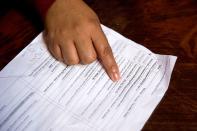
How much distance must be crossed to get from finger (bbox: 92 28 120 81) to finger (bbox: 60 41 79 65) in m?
0.04

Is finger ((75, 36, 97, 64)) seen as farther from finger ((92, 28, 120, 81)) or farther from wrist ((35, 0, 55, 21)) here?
wrist ((35, 0, 55, 21))

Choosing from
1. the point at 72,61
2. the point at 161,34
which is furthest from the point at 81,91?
the point at 161,34

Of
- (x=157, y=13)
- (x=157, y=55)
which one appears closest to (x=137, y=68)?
(x=157, y=55)

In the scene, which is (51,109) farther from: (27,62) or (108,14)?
(108,14)

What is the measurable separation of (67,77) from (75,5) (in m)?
0.16

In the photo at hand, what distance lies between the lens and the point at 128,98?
0.57 m

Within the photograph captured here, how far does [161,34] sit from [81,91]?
212mm

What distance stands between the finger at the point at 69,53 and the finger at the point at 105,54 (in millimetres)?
45

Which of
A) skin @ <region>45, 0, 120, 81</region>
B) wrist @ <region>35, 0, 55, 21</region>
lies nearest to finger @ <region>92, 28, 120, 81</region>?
skin @ <region>45, 0, 120, 81</region>

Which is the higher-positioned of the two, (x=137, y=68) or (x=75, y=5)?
(x=75, y=5)

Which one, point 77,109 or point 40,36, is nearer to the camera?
point 77,109

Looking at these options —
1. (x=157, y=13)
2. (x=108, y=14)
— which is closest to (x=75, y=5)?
(x=108, y=14)

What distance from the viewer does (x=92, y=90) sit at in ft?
1.92

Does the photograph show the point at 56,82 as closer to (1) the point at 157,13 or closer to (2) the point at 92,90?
(2) the point at 92,90
